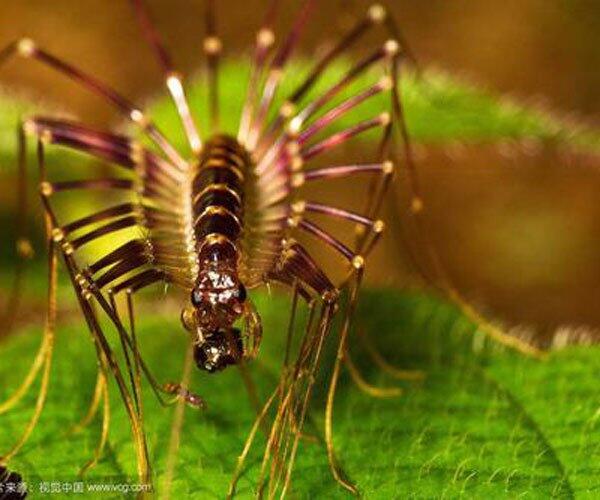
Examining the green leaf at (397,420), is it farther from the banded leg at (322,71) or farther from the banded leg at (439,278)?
the banded leg at (322,71)

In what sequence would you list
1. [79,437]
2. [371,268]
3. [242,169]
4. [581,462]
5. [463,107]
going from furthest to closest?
[371,268] → [463,107] → [242,169] → [79,437] → [581,462]

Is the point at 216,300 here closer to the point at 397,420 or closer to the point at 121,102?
the point at 397,420

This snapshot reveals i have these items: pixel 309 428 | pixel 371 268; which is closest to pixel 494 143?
→ pixel 309 428

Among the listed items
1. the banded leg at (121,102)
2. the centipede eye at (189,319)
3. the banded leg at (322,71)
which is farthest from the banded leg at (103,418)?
the banded leg at (322,71)

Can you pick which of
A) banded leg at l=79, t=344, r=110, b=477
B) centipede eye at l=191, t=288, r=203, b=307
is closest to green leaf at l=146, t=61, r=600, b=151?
centipede eye at l=191, t=288, r=203, b=307

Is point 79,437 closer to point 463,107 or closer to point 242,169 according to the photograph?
point 242,169

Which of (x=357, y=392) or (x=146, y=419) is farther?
(x=357, y=392)

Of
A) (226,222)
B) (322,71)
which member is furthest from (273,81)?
(226,222)

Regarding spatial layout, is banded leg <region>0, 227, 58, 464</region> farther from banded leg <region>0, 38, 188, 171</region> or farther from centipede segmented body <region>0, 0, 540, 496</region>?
banded leg <region>0, 38, 188, 171</region>
